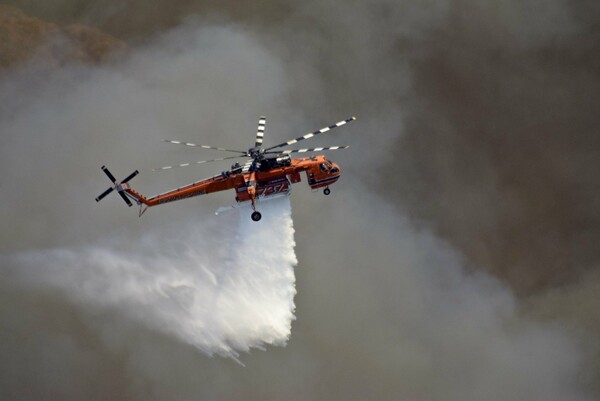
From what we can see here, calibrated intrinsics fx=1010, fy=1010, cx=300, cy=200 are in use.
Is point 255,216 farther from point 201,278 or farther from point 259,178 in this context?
point 201,278

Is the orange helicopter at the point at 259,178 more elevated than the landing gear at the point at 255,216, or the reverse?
the orange helicopter at the point at 259,178

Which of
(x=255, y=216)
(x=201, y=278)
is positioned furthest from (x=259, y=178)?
(x=201, y=278)

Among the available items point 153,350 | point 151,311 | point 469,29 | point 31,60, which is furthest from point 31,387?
point 469,29

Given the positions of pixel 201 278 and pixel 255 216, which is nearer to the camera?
pixel 255 216

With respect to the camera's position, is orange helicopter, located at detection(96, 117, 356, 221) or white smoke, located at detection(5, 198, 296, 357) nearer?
orange helicopter, located at detection(96, 117, 356, 221)

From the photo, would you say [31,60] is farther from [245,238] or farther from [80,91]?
[245,238]

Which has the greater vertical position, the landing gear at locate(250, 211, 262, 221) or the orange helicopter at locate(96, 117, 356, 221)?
the orange helicopter at locate(96, 117, 356, 221)

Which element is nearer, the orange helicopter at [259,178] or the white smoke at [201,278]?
the orange helicopter at [259,178]

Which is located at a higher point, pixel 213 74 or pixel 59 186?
pixel 213 74
